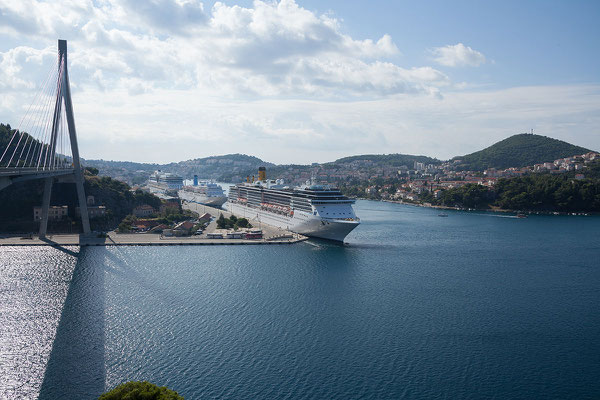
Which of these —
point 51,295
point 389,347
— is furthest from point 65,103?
point 389,347

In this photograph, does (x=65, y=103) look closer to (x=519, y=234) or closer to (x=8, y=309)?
(x=8, y=309)

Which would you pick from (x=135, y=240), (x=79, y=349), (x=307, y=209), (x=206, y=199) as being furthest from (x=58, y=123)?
(x=206, y=199)

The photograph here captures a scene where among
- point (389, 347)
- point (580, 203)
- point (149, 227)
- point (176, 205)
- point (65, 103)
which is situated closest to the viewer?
point (389, 347)

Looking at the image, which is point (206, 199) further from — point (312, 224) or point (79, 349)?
point (79, 349)

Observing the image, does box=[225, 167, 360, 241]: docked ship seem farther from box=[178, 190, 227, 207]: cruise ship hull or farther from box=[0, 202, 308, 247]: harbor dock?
box=[178, 190, 227, 207]: cruise ship hull

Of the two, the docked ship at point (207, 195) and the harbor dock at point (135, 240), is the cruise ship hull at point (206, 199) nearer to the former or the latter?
the docked ship at point (207, 195)

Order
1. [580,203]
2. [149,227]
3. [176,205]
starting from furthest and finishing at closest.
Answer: [580,203] → [176,205] → [149,227]

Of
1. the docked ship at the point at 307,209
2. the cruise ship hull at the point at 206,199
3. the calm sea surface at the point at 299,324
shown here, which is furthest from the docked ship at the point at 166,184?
the calm sea surface at the point at 299,324

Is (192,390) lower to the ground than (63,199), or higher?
lower
